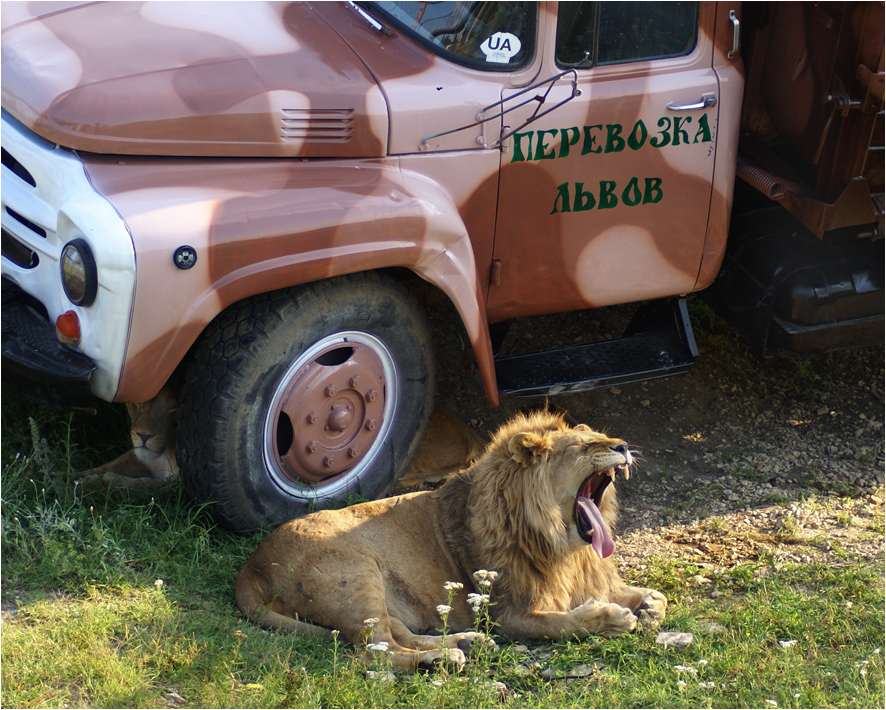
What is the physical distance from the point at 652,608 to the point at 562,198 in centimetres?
175

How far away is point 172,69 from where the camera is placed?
352cm

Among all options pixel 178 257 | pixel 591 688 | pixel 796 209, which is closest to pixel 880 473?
pixel 796 209

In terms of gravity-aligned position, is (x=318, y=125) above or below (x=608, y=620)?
above

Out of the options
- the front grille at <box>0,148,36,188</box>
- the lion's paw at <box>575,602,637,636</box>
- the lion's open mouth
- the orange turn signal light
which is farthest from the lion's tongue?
the front grille at <box>0,148,36,188</box>

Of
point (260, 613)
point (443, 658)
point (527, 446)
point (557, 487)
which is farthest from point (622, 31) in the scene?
point (260, 613)

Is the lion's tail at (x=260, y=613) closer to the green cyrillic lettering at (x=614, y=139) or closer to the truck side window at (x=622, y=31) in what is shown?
the green cyrillic lettering at (x=614, y=139)

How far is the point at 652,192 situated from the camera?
13.9ft

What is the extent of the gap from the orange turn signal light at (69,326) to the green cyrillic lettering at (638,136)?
2401 mm

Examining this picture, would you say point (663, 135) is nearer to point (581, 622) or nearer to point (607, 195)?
point (607, 195)

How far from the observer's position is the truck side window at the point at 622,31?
3926 millimetres

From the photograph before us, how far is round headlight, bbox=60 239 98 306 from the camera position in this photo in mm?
3125

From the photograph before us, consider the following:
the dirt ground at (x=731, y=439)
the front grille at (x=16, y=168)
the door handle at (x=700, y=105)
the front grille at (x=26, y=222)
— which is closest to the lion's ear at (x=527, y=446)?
the dirt ground at (x=731, y=439)

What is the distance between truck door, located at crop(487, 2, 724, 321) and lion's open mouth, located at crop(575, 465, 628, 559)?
42.7 inches

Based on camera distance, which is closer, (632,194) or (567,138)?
(567,138)
